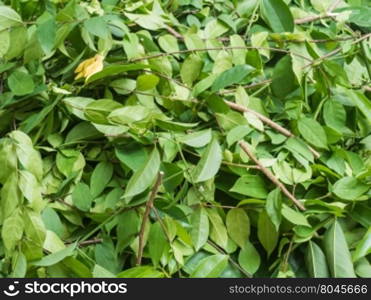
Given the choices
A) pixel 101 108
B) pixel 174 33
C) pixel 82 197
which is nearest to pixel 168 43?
pixel 174 33

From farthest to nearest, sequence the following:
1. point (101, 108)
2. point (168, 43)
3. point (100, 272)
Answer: point (168, 43)
point (101, 108)
point (100, 272)

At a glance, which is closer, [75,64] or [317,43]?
[75,64]

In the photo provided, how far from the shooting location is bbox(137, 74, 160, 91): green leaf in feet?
2.37

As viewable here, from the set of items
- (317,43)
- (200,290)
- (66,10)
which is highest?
(66,10)

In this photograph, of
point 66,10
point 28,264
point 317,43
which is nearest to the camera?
point 28,264

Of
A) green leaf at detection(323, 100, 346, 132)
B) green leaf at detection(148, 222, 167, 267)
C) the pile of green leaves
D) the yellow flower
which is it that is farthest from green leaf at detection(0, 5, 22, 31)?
green leaf at detection(323, 100, 346, 132)

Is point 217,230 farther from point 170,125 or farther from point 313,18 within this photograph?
point 313,18

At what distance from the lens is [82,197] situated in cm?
68

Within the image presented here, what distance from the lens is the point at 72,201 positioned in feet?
2.24

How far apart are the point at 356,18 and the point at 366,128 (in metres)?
0.22

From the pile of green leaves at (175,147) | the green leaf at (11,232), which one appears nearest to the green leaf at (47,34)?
the pile of green leaves at (175,147)

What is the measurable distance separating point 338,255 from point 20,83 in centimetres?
47

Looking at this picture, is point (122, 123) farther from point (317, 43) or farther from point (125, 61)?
point (317, 43)

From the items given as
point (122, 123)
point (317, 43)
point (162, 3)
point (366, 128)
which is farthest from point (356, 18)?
point (122, 123)
